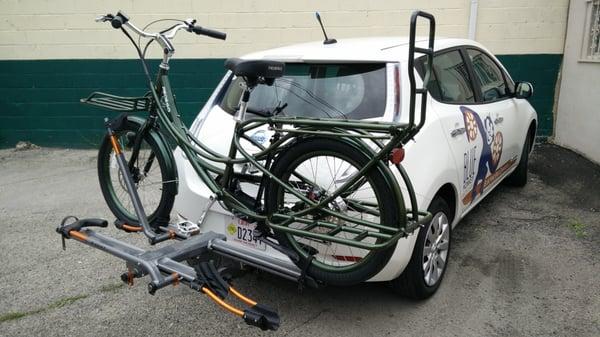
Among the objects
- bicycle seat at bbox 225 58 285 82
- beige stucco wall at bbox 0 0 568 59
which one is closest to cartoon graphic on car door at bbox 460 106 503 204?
bicycle seat at bbox 225 58 285 82

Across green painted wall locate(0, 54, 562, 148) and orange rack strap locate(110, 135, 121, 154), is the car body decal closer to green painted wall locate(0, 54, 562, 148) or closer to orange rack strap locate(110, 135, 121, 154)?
orange rack strap locate(110, 135, 121, 154)

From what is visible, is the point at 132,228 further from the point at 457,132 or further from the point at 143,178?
A: the point at 457,132

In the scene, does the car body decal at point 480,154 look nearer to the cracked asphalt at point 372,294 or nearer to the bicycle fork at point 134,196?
the cracked asphalt at point 372,294

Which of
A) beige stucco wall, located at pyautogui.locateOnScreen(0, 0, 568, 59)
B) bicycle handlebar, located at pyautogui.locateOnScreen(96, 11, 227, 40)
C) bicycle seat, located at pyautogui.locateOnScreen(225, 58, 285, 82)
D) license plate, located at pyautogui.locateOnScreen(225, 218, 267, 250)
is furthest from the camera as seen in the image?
beige stucco wall, located at pyautogui.locateOnScreen(0, 0, 568, 59)

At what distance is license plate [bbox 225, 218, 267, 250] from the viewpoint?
298 centimetres

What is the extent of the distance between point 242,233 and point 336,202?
2.22 feet

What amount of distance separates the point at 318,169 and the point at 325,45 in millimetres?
1219

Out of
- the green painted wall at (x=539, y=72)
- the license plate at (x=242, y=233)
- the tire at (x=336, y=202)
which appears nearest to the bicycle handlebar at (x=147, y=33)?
the tire at (x=336, y=202)

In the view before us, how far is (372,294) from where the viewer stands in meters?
3.38

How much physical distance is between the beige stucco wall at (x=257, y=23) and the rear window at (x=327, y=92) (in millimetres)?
4013

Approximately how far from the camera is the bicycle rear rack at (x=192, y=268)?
2.40 metres

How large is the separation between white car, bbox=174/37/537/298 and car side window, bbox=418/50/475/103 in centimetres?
1

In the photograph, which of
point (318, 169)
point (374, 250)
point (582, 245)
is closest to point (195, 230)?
point (318, 169)

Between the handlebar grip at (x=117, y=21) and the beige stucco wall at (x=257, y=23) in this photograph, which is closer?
the handlebar grip at (x=117, y=21)
